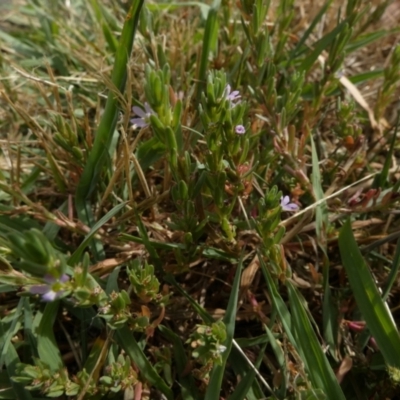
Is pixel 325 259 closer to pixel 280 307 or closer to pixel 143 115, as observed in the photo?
pixel 280 307

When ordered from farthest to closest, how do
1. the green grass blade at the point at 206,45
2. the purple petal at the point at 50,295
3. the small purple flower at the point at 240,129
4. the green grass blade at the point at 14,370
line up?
the green grass blade at the point at 206,45 → the green grass blade at the point at 14,370 → the small purple flower at the point at 240,129 → the purple petal at the point at 50,295

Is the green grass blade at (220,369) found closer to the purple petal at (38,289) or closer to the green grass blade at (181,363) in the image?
the green grass blade at (181,363)

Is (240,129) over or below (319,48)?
below

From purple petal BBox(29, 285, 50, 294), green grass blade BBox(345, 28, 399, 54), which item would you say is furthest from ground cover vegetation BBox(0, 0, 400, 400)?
green grass blade BBox(345, 28, 399, 54)

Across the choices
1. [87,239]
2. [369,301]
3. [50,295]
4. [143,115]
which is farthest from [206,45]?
[50,295]

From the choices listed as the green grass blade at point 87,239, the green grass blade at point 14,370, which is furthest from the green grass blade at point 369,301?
the green grass blade at point 14,370

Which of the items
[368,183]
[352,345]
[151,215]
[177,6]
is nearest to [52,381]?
[151,215]

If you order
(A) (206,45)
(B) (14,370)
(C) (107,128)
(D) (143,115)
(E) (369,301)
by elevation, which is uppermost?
(A) (206,45)

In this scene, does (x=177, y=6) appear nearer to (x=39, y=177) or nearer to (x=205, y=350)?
(x=39, y=177)
